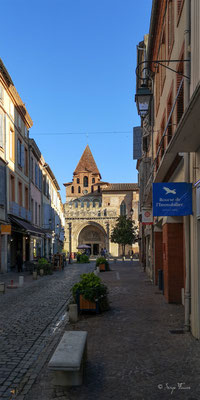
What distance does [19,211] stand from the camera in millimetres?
27109

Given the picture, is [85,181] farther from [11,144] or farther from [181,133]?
[181,133]

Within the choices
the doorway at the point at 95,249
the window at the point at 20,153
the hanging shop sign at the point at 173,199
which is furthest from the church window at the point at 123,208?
the hanging shop sign at the point at 173,199

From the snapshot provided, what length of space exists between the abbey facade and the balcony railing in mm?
27129

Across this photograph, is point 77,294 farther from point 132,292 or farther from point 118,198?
point 118,198

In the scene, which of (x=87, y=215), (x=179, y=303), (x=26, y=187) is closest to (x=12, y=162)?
(x=26, y=187)

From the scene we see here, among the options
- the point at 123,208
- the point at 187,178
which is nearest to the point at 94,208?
the point at 123,208

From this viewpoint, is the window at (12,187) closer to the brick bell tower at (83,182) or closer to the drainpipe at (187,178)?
the drainpipe at (187,178)

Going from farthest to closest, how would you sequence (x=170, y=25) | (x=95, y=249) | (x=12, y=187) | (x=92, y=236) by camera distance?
(x=95, y=249), (x=92, y=236), (x=12, y=187), (x=170, y=25)

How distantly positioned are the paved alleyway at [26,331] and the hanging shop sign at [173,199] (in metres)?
3.31

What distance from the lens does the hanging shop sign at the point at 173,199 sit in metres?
7.74

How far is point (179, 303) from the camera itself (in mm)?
11719

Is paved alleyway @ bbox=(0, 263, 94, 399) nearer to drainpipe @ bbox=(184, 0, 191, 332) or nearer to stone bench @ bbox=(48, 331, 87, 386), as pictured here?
stone bench @ bbox=(48, 331, 87, 386)

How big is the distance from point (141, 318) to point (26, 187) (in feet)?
73.5

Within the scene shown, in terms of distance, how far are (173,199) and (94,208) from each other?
170 feet
